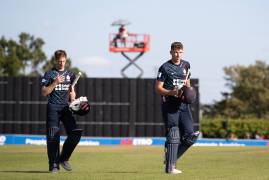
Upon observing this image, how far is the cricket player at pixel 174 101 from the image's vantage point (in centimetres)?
1223

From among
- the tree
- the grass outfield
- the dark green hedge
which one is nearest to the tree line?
the tree

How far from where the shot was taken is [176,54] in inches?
484

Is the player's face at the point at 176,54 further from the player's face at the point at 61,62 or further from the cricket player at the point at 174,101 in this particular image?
the player's face at the point at 61,62

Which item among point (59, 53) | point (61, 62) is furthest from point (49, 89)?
point (59, 53)

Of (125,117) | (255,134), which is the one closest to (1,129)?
(125,117)

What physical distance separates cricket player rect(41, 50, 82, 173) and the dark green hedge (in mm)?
33874

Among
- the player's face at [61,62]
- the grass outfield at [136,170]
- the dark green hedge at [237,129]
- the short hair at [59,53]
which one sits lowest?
the grass outfield at [136,170]

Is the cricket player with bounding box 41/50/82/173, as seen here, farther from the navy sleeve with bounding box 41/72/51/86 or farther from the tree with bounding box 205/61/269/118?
the tree with bounding box 205/61/269/118

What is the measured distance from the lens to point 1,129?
35.4 m

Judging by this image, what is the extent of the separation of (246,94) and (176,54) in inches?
2639

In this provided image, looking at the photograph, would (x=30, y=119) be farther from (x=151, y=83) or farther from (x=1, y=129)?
(x=151, y=83)

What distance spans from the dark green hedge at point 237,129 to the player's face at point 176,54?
3447 centimetres

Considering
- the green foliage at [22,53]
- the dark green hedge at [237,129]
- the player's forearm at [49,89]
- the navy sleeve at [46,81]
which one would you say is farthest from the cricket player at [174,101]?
the green foliage at [22,53]

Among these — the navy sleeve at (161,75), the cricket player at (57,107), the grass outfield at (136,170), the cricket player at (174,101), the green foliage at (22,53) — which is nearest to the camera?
the grass outfield at (136,170)
